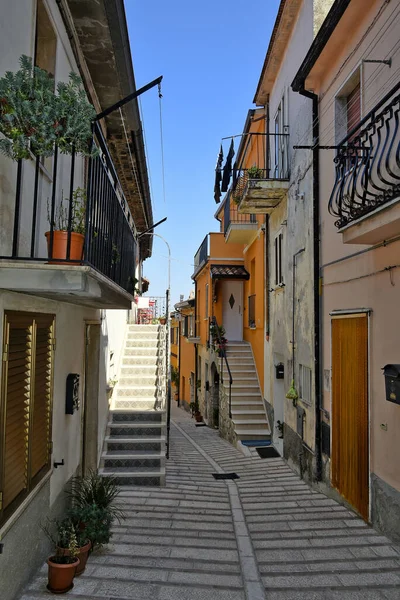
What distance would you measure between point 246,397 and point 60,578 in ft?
32.1

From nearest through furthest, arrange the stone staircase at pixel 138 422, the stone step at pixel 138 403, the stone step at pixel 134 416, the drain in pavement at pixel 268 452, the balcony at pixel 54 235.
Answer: the balcony at pixel 54 235 < the stone staircase at pixel 138 422 < the stone step at pixel 134 416 < the stone step at pixel 138 403 < the drain in pavement at pixel 268 452

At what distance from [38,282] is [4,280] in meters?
0.24

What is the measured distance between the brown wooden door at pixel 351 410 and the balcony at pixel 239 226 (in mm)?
8335

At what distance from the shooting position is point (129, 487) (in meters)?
7.50

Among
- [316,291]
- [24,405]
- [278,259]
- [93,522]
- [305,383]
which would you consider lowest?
[93,522]

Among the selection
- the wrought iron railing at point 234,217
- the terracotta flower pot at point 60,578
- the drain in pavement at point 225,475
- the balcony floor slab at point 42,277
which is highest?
the wrought iron railing at point 234,217

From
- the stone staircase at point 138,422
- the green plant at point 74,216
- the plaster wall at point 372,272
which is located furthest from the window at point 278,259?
the green plant at point 74,216

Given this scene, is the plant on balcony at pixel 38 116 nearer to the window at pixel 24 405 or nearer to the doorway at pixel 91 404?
the window at pixel 24 405

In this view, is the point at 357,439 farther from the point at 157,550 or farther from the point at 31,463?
the point at 31,463

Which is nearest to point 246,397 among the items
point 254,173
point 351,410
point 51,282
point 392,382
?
point 254,173

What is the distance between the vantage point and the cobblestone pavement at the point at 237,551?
156 inches

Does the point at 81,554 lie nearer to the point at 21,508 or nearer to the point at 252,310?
the point at 21,508

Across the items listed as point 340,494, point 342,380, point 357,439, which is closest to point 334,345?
point 342,380

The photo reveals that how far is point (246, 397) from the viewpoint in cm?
1327
